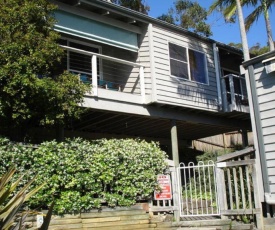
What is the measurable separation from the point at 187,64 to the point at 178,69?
551mm

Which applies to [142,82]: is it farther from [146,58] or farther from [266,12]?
[266,12]

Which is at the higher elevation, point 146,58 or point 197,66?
point 197,66

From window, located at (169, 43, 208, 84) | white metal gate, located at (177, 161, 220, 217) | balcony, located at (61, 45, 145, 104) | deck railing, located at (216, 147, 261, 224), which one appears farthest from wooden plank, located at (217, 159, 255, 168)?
window, located at (169, 43, 208, 84)

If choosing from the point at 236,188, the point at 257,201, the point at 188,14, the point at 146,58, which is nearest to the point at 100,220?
the point at 236,188

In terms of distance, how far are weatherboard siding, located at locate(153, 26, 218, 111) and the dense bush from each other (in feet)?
9.93

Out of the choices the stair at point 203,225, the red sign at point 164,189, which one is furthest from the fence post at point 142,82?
the stair at point 203,225

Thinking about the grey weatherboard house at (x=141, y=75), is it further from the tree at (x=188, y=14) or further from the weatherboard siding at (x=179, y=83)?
the tree at (x=188, y=14)

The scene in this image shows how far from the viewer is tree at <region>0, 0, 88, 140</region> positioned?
916cm

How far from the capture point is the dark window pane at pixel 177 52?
47.5 ft

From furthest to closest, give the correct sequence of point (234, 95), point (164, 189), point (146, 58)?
point (234, 95) → point (146, 58) → point (164, 189)

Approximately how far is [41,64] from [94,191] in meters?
3.12

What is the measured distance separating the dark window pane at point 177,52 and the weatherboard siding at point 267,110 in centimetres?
481

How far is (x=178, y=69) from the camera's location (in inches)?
571

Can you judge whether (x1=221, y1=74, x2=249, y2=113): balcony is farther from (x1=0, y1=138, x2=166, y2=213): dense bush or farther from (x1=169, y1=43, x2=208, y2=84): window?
(x1=0, y1=138, x2=166, y2=213): dense bush
